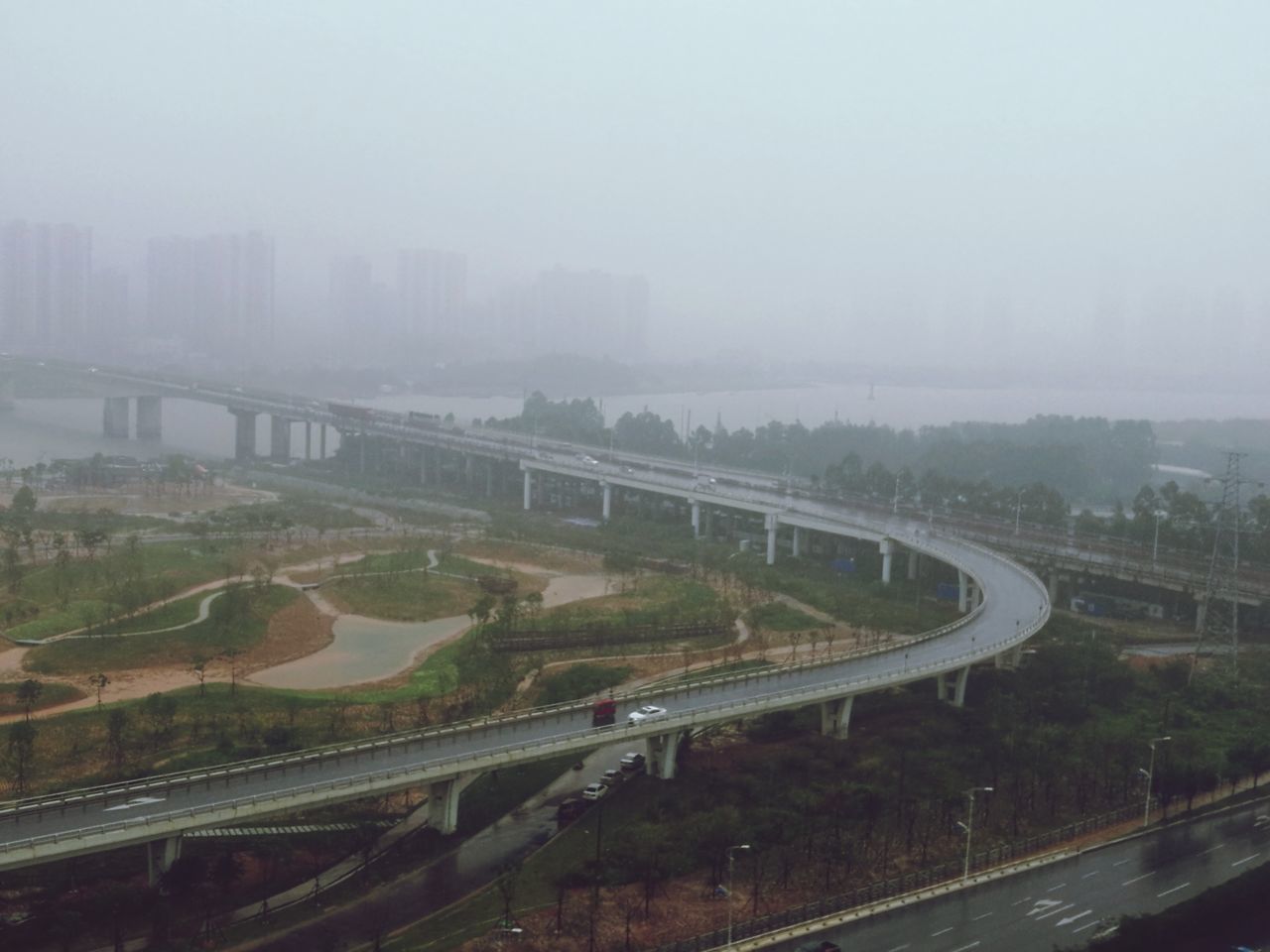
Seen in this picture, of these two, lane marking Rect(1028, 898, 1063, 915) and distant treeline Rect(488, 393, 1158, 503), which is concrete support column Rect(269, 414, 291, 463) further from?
lane marking Rect(1028, 898, 1063, 915)

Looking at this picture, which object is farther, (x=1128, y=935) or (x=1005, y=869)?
(x=1005, y=869)

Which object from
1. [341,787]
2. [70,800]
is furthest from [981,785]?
[70,800]

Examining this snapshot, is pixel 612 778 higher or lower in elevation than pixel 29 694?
lower

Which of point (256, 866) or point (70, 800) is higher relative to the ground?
point (70, 800)

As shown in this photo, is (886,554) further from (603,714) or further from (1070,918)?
(1070,918)

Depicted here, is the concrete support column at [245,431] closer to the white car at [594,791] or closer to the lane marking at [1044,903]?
the white car at [594,791]

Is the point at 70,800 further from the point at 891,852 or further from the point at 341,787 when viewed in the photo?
the point at 891,852

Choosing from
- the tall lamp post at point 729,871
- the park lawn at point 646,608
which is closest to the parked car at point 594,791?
the tall lamp post at point 729,871

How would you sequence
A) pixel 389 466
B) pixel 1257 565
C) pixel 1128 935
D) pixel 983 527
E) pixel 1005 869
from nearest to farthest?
pixel 1128 935 < pixel 1005 869 < pixel 1257 565 < pixel 983 527 < pixel 389 466

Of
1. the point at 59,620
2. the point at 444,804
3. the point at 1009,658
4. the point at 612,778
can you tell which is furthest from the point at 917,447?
the point at 444,804
